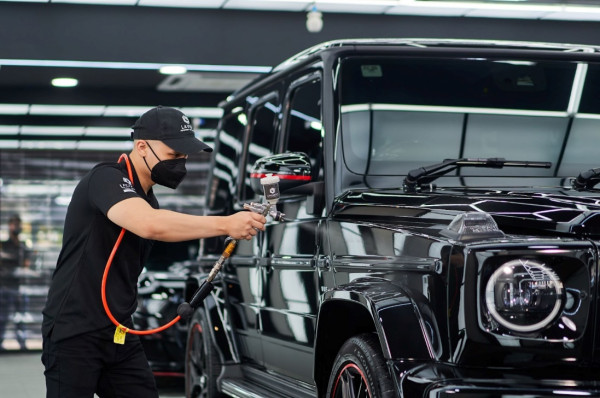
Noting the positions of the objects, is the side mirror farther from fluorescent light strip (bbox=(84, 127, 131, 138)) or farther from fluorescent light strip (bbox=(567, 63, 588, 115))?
fluorescent light strip (bbox=(84, 127, 131, 138))

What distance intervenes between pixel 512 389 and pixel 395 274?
2.63ft

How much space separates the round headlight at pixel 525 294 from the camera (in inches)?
139

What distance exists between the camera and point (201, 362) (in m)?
7.30

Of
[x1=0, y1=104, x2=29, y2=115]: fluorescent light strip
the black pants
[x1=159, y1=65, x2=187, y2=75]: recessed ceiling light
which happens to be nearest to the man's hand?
the black pants

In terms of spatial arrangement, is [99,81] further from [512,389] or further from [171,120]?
[512,389]

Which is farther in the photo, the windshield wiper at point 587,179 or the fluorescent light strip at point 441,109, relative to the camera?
the fluorescent light strip at point 441,109

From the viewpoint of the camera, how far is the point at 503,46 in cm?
533

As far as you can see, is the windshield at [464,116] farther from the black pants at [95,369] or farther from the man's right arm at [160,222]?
the black pants at [95,369]

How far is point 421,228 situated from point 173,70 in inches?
381

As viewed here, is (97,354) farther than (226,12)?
No

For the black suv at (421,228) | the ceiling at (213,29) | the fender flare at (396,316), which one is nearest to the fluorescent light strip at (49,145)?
the ceiling at (213,29)

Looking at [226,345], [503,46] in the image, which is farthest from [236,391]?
[503,46]

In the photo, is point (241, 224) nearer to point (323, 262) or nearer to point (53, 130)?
point (323, 262)

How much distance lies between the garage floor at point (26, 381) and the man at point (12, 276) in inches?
52.7
